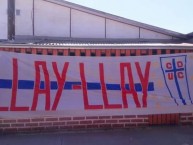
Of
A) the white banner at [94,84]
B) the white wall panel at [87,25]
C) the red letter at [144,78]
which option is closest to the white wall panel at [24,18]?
the white wall panel at [87,25]

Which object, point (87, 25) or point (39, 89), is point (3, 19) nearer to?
point (87, 25)

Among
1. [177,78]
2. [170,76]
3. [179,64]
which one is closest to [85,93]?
[170,76]

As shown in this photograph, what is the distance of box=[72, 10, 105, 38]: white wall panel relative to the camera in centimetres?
1209

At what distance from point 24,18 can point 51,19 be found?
0.97m

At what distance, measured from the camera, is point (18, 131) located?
7.12m

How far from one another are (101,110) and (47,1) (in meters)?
→ 6.38

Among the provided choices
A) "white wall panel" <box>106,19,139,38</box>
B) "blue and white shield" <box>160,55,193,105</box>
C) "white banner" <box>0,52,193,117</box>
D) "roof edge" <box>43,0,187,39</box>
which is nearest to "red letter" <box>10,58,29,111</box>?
"white banner" <box>0,52,193,117</box>

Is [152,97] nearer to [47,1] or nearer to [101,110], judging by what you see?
[101,110]

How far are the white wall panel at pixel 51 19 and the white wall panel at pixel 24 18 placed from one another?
0.22 m

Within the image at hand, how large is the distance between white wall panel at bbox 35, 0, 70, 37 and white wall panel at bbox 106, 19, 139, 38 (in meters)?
1.54

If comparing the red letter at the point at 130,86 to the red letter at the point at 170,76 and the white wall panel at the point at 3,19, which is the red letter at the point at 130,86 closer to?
the red letter at the point at 170,76

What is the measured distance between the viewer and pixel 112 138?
675 centimetres

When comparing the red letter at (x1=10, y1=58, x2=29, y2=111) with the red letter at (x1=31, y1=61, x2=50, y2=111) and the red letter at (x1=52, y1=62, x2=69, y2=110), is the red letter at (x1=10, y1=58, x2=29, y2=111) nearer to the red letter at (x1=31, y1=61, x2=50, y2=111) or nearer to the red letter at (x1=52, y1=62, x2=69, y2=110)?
the red letter at (x1=31, y1=61, x2=50, y2=111)

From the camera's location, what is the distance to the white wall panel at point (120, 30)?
40.4ft
